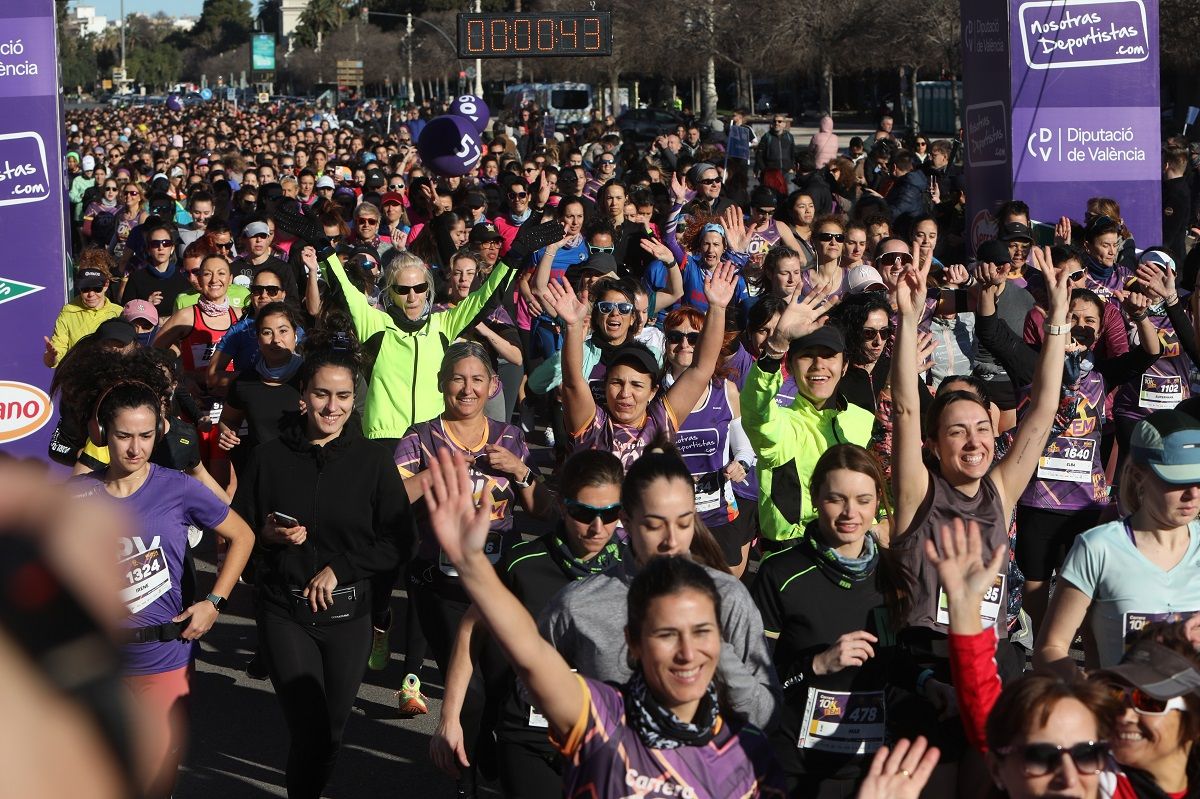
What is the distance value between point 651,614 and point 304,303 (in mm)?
6871

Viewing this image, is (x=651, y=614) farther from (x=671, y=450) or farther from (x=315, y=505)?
(x=315, y=505)

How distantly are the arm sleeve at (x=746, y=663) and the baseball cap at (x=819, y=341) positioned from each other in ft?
7.39

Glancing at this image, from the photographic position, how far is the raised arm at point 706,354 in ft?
20.5

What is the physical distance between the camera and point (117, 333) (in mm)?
7234

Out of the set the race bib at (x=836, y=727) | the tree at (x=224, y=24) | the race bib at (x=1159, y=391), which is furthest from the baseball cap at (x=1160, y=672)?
the tree at (x=224, y=24)

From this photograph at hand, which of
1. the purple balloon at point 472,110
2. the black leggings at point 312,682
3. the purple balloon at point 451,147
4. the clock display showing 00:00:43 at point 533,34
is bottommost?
the black leggings at point 312,682

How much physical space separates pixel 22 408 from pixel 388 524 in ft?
16.2

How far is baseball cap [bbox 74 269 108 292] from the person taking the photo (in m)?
9.22

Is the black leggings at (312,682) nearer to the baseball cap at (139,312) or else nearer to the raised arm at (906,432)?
the raised arm at (906,432)

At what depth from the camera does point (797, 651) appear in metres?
4.34

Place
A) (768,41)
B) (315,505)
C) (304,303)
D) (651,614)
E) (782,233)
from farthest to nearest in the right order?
(768,41) → (782,233) → (304,303) → (315,505) → (651,614)

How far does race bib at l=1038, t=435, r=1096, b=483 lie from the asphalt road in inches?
110

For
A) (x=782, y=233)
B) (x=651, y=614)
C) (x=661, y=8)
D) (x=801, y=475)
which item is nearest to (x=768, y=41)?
(x=661, y=8)

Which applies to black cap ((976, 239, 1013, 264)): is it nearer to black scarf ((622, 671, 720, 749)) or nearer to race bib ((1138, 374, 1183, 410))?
race bib ((1138, 374, 1183, 410))
